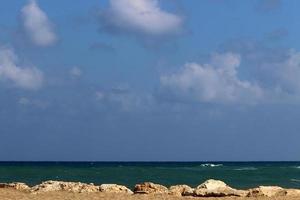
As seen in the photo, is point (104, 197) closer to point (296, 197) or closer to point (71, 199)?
point (71, 199)

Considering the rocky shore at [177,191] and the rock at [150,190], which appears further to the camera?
the rock at [150,190]

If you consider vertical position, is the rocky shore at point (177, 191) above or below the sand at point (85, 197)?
above

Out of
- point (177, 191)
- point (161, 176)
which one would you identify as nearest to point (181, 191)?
point (177, 191)

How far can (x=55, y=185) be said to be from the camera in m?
28.8

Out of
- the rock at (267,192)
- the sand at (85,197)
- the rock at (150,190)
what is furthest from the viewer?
the rock at (150,190)

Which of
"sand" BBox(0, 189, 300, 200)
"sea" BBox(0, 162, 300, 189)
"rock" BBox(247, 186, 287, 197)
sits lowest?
"sand" BBox(0, 189, 300, 200)

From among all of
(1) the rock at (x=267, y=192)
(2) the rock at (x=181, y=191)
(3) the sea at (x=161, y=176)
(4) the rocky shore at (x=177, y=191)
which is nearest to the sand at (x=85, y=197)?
(4) the rocky shore at (x=177, y=191)

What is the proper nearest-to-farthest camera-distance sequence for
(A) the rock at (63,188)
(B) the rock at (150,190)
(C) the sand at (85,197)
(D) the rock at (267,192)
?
1. (C) the sand at (85,197)
2. (D) the rock at (267,192)
3. (A) the rock at (63,188)
4. (B) the rock at (150,190)

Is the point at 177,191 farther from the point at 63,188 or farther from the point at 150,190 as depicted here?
the point at 63,188

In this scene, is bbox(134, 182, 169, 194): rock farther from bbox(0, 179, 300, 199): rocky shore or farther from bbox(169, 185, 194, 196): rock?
bbox(169, 185, 194, 196): rock

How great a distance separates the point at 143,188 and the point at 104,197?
3.96 meters

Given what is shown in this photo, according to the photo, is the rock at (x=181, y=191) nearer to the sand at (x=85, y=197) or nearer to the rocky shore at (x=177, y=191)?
the rocky shore at (x=177, y=191)

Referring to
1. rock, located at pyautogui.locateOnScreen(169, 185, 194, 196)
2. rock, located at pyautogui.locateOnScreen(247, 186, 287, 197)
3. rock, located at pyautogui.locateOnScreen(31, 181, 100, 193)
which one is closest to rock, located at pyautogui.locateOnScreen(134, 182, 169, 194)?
rock, located at pyautogui.locateOnScreen(169, 185, 194, 196)

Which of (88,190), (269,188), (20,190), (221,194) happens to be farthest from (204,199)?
(20,190)
